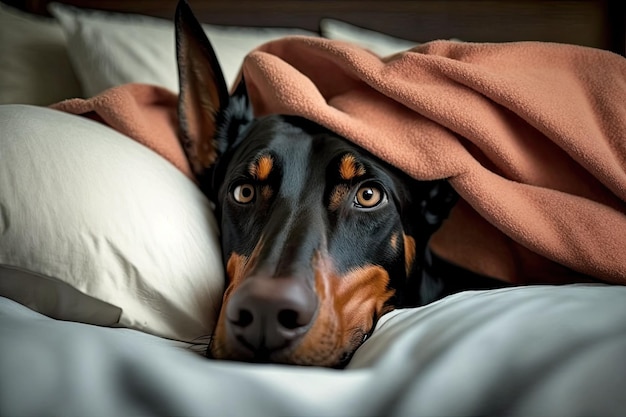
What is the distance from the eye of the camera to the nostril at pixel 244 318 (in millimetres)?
810

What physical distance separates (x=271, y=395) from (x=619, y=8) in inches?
89.6

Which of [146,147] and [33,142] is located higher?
[33,142]

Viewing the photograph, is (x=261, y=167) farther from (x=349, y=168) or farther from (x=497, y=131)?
(x=497, y=131)

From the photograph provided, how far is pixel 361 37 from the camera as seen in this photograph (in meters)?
2.04

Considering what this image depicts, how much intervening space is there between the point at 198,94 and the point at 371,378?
0.92 m

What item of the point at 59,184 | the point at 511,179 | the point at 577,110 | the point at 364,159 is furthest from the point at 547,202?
the point at 59,184

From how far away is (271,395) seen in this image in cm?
57

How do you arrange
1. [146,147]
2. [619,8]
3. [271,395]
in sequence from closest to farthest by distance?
[271,395]
[146,147]
[619,8]

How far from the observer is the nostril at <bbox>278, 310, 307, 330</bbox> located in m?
0.81

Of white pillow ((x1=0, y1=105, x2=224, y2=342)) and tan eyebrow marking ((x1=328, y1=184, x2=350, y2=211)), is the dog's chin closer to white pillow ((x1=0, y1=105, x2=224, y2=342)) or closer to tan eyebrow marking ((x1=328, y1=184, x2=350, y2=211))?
white pillow ((x1=0, y1=105, x2=224, y2=342))

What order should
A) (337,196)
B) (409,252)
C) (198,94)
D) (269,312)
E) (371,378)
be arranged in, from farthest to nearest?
1. (198,94)
2. (409,252)
3. (337,196)
4. (269,312)
5. (371,378)

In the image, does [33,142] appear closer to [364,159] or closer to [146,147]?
[146,147]

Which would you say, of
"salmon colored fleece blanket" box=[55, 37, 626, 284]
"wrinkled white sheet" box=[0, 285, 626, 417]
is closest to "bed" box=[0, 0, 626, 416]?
"wrinkled white sheet" box=[0, 285, 626, 417]

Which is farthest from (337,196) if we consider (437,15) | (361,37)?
(437,15)
